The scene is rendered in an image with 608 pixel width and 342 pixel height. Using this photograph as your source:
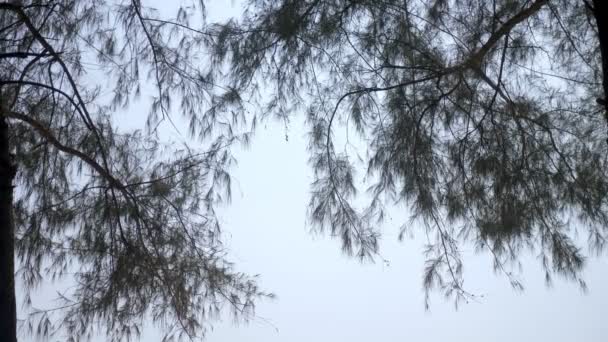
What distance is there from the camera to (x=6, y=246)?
8.75 ft

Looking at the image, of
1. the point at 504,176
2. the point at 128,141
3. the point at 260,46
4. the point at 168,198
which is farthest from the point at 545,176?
the point at 128,141

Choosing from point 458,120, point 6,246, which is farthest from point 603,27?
point 6,246

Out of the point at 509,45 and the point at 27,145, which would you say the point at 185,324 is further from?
the point at 509,45

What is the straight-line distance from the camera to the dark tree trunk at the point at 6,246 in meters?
2.58

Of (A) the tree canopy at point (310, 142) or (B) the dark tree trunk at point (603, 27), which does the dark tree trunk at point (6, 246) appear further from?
(B) the dark tree trunk at point (603, 27)

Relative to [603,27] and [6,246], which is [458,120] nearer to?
[603,27]

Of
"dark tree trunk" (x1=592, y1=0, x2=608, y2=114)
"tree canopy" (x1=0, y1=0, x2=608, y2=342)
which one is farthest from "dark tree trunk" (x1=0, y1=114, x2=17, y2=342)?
"dark tree trunk" (x1=592, y1=0, x2=608, y2=114)

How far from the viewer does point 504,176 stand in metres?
2.51

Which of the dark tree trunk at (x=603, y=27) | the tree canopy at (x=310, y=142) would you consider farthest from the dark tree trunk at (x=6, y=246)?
the dark tree trunk at (x=603, y=27)

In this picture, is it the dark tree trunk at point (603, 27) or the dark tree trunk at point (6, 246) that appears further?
the dark tree trunk at point (6, 246)

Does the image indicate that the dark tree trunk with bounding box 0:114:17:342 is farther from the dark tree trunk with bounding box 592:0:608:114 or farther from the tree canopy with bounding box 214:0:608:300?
the dark tree trunk with bounding box 592:0:608:114

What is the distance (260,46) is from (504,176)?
108cm

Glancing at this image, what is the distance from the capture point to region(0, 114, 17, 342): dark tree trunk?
2.58 metres

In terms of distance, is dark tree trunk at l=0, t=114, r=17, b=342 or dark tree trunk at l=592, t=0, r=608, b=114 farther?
dark tree trunk at l=0, t=114, r=17, b=342
